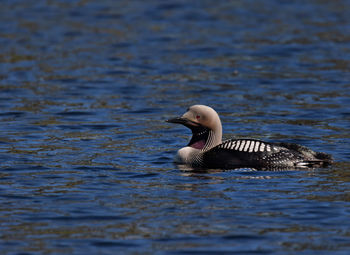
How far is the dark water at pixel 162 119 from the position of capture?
7.05 meters

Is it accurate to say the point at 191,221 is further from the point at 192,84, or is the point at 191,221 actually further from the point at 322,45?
the point at 322,45

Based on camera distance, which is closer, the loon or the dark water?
the dark water

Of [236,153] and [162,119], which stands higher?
[236,153]

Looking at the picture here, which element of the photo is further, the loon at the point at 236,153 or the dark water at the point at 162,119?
the loon at the point at 236,153

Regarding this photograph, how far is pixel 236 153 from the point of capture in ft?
30.6

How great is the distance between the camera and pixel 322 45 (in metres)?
18.0

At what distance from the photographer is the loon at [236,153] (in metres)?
9.27

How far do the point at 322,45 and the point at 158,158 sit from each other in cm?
904

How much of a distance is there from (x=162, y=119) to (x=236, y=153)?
10.9 ft

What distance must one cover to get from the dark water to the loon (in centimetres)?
19

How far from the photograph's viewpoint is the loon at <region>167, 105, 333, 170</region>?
9.27 m

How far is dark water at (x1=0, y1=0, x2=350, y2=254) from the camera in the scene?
705 centimetres

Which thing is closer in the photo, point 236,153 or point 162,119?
point 236,153

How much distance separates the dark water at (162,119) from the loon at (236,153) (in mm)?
192
